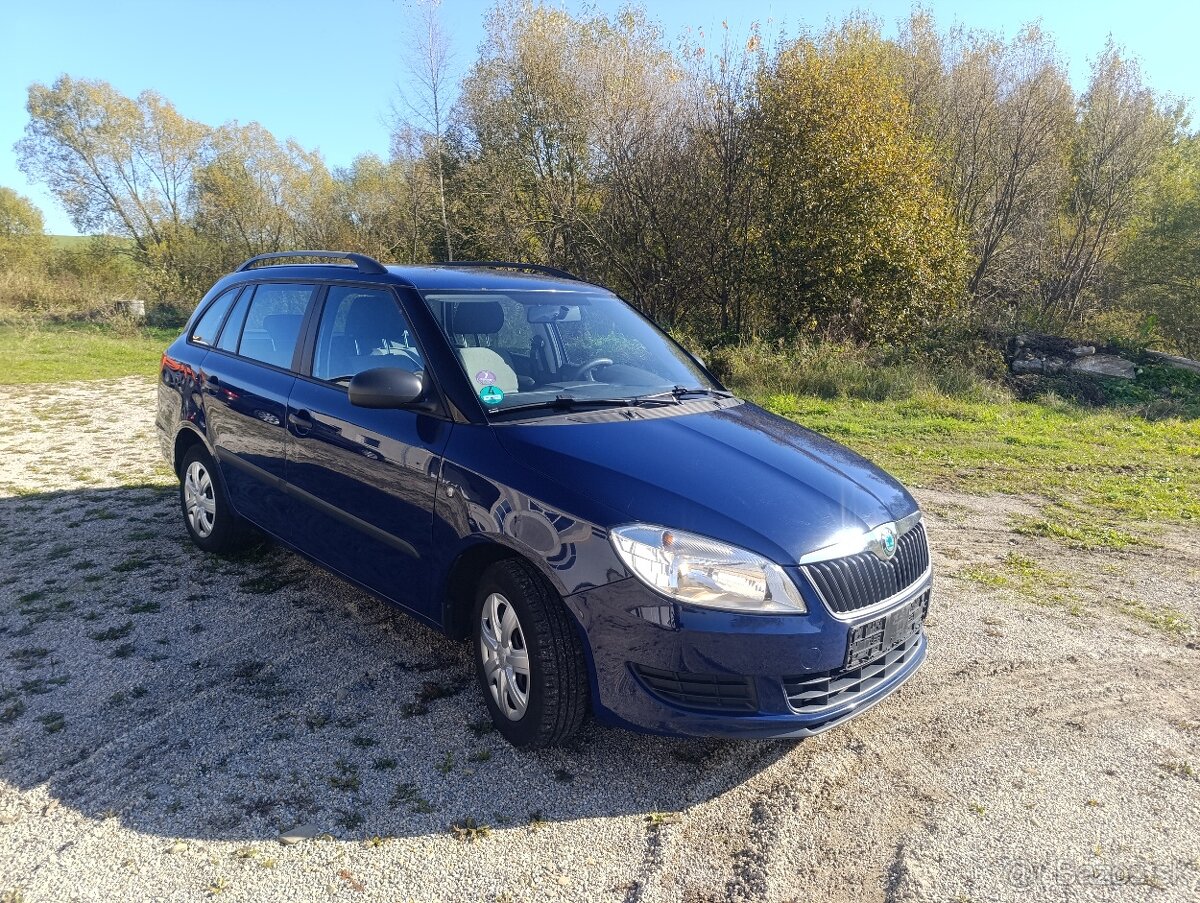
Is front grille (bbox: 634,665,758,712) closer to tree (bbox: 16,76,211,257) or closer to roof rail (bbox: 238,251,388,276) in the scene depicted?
roof rail (bbox: 238,251,388,276)

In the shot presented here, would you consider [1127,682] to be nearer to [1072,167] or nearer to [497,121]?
[497,121]

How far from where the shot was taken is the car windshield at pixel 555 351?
138 inches

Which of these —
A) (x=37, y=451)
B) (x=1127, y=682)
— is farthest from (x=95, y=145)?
(x=1127, y=682)

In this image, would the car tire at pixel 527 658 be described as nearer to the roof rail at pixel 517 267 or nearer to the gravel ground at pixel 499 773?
the gravel ground at pixel 499 773

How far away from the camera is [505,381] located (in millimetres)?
3492

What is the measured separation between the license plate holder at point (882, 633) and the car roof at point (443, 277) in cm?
243

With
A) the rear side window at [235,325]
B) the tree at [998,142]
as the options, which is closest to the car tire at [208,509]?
the rear side window at [235,325]

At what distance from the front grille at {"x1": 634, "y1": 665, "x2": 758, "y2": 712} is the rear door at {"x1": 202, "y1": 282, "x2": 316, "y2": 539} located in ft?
8.08

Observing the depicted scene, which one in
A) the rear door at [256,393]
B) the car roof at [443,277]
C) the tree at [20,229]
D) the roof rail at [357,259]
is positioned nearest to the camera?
the car roof at [443,277]

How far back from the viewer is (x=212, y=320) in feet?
17.4

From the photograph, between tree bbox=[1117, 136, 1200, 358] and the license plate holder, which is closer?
the license plate holder

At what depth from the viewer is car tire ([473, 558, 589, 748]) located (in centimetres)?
284

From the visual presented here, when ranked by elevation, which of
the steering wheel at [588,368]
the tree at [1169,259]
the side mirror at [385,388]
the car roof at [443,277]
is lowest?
the side mirror at [385,388]

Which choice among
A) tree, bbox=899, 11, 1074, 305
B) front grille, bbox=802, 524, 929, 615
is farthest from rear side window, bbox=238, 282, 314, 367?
tree, bbox=899, 11, 1074, 305
